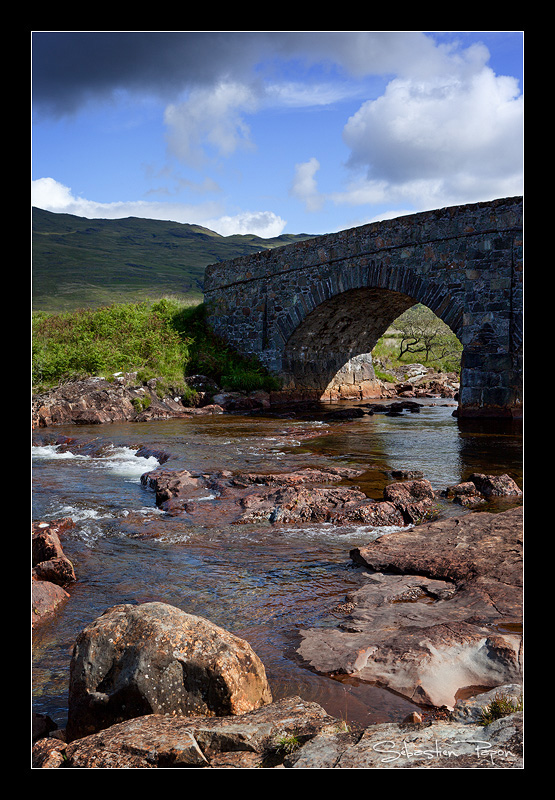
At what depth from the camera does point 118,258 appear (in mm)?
69562

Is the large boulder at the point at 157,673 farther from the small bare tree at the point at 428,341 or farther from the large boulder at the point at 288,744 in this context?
the small bare tree at the point at 428,341

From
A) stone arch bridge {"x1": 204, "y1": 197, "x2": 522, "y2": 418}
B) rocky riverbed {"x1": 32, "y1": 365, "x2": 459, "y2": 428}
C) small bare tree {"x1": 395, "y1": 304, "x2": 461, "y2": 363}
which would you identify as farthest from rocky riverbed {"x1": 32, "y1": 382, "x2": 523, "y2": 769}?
small bare tree {"x1": 395, "y1": 304, "x2": 461, "y2": 363}

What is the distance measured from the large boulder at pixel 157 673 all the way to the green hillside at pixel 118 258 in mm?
29001

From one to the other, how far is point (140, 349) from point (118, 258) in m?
52.1

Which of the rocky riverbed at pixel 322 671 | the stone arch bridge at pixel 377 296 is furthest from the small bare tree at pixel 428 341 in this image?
the rocky riverbed at pixel 322 671

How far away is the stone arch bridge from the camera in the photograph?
14508 millimetres

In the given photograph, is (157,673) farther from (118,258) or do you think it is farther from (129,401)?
(118,258)

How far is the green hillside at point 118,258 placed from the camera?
4834 cm

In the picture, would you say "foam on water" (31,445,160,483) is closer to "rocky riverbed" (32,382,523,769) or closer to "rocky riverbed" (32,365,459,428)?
"rocky riverbed" (32,382,523,769)

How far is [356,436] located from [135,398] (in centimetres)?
731

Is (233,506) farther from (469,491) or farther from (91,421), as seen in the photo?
(91,421)

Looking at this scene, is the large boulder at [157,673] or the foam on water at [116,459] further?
the foam on water at [116,459]

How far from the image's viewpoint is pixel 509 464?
943 cm

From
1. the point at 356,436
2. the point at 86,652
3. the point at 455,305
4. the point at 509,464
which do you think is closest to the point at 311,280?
the point at 455,305
